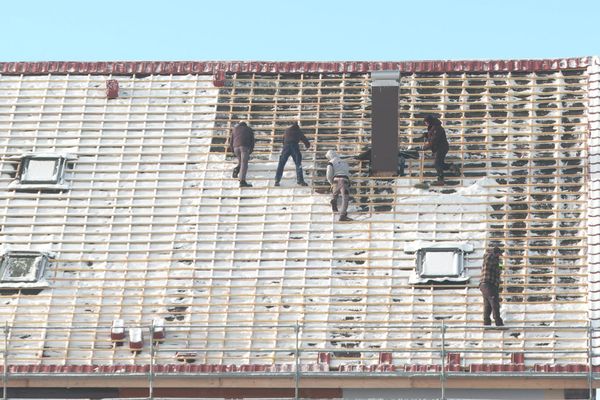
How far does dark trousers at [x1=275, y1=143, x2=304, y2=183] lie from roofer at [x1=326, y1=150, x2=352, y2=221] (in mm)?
618

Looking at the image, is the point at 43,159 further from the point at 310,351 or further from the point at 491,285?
the point at 491,285

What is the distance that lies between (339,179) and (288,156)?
147cm

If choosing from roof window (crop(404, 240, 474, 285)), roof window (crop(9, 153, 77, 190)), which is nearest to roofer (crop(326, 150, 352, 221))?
roof window (crop(404, 240, 474, 285))

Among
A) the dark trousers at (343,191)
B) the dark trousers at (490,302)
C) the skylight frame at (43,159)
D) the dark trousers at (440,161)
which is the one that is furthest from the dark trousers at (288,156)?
the dark trousers at (490,302)

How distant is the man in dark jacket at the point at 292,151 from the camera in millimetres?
42094

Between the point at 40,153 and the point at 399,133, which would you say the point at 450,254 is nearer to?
the point at 399,133

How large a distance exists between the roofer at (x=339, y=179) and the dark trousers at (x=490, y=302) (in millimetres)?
3966

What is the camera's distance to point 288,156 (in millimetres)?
42250

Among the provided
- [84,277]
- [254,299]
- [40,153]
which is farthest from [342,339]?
[40,153]

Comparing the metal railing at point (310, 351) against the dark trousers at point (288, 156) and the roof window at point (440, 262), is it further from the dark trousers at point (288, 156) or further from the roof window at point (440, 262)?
the dark trousers at point (288, 156)

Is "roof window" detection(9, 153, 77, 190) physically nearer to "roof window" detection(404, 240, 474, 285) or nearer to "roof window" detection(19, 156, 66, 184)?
"roof window" detection(19, 156, 66, 184)

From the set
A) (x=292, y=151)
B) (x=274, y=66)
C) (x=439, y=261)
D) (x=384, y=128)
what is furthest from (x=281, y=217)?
(x=274, y=66)

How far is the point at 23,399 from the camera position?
39.0 metres

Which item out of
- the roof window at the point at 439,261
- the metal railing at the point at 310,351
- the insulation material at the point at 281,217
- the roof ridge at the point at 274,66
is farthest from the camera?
the roof ridge at the point at 274,66
